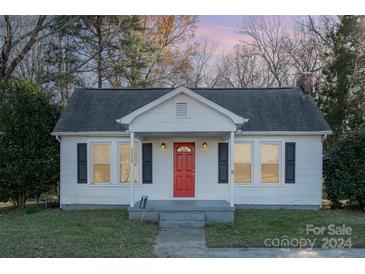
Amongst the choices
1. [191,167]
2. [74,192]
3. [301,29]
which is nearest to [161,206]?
[191,167]

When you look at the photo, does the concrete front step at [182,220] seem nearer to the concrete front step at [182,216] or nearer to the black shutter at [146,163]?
the concrete front step at [182,216]

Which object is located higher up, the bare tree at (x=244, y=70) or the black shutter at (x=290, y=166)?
the bare tree at (x=244, y=70)

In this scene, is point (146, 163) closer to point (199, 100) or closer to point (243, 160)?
point (199, 100)

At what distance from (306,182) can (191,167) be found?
400 centimetres

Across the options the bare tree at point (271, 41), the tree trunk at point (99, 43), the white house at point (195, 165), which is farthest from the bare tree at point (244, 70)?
the white house at point (195, 165)

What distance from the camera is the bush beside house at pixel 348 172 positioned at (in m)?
12.4

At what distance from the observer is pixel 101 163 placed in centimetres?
1313

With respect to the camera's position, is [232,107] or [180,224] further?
[232,107]

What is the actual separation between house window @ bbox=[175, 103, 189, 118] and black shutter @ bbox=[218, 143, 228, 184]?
7.41ft

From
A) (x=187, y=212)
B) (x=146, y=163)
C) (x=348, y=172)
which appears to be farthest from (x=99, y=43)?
(x=348, y=172)

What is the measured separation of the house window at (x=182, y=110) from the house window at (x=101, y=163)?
3.17 metres

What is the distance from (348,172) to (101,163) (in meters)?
8.42

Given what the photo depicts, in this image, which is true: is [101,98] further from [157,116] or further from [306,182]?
[306,182]

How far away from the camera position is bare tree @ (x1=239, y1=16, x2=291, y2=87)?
27.5m
